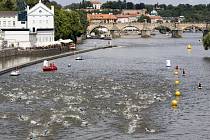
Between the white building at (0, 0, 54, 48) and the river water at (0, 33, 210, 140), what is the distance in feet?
114

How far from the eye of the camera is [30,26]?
12131 cm

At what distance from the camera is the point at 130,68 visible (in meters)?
84.8

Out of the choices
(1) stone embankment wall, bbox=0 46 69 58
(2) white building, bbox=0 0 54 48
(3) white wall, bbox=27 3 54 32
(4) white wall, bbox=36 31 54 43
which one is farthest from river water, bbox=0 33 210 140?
(3) white wall, bbox=27 3 54 32

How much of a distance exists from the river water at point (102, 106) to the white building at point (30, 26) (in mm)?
34874

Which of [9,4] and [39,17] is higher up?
[9,4]

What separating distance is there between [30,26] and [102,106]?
7597 cm

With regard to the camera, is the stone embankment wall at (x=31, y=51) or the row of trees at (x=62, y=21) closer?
the stone embankment wall at (x=31, y=51)

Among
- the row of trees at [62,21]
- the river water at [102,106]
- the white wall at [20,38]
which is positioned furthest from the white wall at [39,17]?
the river water at [102,106]

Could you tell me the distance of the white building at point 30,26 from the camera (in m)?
113

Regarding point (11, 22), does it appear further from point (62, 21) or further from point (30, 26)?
point (62, 21)

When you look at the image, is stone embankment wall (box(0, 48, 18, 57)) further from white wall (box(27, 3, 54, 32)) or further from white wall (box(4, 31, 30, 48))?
white wall (box(27, 3, 54, 32))

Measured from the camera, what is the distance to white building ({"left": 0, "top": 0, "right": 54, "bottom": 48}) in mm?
113375

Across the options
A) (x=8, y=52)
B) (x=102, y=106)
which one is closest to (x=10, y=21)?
(x=8, y=52)

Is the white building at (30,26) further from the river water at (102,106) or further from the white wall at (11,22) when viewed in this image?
the river water at (102,106)
